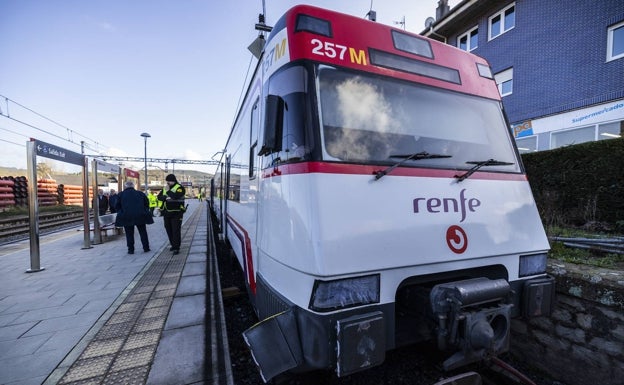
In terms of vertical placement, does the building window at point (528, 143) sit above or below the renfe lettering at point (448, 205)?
above

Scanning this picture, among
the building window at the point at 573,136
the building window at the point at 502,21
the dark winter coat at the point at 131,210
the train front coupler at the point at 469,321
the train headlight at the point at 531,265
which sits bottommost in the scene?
the train front coupler at the point at 469,321

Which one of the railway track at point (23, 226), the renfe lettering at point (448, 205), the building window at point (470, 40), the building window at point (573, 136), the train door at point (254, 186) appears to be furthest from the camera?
the building window at point (470, 40)

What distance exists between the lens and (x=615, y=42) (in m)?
9.47

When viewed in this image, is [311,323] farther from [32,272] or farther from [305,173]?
[32,272]

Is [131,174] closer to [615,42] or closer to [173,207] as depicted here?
[173,207]

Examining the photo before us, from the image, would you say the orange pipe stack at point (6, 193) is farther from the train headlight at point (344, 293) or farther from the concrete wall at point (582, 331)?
the concrete wall at point (582, 331)

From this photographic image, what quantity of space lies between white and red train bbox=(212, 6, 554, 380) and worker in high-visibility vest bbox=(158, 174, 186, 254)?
4.86 metres

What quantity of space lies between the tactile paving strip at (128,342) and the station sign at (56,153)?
382 cm

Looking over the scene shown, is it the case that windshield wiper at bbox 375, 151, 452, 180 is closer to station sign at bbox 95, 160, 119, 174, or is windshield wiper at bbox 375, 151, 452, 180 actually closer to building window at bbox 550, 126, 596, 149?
station sign at bbox 95, 160, 119, 174

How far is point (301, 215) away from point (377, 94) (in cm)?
112

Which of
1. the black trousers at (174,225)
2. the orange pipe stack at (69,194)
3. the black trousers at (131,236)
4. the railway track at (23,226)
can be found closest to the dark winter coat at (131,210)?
the black trousers at (131,236)

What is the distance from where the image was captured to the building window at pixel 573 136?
9.84 meters

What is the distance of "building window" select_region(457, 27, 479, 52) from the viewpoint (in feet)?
46.6

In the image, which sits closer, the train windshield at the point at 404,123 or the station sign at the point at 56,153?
the train windshield at the point at 404,123
